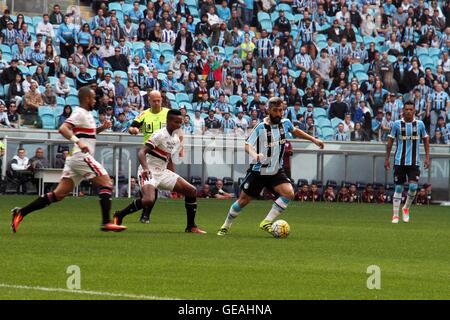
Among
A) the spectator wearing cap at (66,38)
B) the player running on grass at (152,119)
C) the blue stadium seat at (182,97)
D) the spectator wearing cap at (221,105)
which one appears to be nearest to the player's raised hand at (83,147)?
the player running on grass at (152,119)

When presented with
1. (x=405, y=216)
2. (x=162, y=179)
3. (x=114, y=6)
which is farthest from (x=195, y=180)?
(x=162, y=179)

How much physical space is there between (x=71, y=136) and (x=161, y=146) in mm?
2465

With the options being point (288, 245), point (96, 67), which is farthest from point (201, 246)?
point (96, 67)

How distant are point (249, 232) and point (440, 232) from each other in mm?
3615

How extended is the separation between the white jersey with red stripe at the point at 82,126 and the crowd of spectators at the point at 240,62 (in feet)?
47.8

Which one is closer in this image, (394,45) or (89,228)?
(89,228)

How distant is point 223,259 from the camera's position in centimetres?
1325

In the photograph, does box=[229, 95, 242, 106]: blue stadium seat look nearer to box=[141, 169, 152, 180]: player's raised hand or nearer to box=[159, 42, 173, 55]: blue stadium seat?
box=[159, 42, 173, 55]: blue stadium seat

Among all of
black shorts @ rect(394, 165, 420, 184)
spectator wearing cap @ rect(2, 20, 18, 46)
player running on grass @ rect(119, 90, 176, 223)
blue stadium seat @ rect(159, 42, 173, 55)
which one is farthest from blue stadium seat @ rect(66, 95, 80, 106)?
player running on grass @ rect(119, 90, 176, 223)

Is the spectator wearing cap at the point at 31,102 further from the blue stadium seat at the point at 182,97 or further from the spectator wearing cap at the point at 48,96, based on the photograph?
the blue stadium seat at the point at 182,97

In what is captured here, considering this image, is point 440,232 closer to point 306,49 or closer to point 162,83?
point 162,83

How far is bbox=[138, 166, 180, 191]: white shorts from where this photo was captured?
18.0 meters
